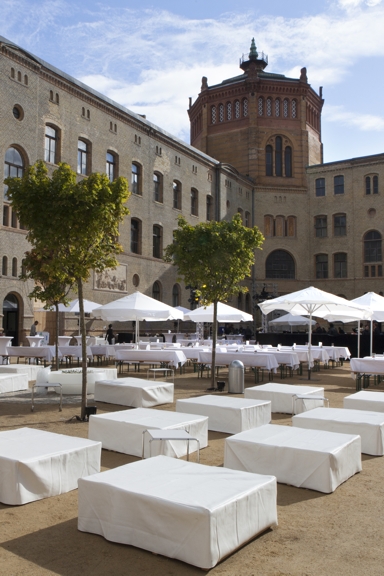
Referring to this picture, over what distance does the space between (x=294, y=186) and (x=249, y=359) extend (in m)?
30.0

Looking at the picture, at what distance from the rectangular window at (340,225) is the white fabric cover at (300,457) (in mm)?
37889

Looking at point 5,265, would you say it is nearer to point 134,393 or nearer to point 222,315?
point 222,315

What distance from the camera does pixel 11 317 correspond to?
2228 cm

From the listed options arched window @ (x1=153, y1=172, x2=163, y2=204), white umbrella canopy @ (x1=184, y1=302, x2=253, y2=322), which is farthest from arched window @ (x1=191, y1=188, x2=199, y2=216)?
white umbrella canopy @ (x1=184, y1=302, x2=253, y2=322)

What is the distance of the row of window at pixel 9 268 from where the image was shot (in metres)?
21.7

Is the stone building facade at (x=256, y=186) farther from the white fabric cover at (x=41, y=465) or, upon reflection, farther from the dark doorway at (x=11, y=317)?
the white fabric cover at (x=41, y=465)

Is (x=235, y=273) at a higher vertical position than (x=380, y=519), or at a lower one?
higher

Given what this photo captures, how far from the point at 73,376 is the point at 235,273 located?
4.68 metres

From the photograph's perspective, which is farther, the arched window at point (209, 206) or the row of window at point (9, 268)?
the arched window at point (209, 206)

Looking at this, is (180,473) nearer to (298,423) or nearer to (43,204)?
(298,423)

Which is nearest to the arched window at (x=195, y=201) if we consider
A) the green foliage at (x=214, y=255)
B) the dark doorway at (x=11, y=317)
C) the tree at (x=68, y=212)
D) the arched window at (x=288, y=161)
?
the arched window at (x=288, y=161)

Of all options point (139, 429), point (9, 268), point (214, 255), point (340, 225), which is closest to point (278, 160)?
point (340, 225)

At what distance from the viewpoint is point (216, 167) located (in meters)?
38.1

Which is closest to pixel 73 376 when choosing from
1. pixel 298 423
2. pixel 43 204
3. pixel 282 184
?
pixel 43 204
